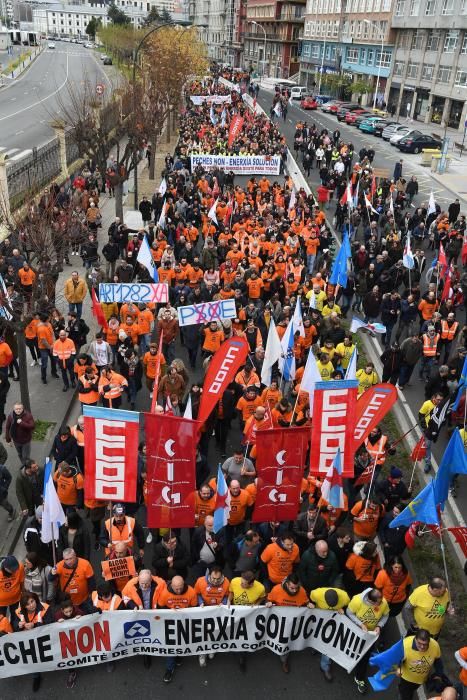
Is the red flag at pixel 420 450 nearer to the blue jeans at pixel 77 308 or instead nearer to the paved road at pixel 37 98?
the blue jeans at pixel 77 308

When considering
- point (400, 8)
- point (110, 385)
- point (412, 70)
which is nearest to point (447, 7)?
point (412, 70)

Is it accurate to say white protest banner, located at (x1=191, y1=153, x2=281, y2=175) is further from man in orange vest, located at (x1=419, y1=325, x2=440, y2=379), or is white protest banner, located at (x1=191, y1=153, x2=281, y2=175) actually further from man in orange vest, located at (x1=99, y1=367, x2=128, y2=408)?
man in orange vest, located at (x1=99, y1=367, x2=128, y2=408)

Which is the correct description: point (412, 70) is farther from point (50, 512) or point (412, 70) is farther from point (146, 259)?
point (50, 512)

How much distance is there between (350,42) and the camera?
73.4m

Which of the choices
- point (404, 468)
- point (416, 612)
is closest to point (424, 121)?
point (404, 468)

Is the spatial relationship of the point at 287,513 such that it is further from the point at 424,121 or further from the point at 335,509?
the point at 424,121

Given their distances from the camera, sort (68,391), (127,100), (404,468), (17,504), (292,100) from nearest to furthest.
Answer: (17,504) → (404,468) → (68,391) → (127,100) → (292,100)

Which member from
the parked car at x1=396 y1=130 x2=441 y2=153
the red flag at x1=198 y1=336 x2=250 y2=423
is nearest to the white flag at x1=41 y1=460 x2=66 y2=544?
the red flag at x1=198 y1=336 x2=250 y2=423

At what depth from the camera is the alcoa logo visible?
21.2 ft

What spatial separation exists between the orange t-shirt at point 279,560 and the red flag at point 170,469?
0.96 metres

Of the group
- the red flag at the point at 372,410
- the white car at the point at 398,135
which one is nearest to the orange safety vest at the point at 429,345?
the red flag at the point at 372,410

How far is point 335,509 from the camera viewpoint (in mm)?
8094

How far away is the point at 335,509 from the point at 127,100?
26158 millimetres

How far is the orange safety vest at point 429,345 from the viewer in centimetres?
1269
